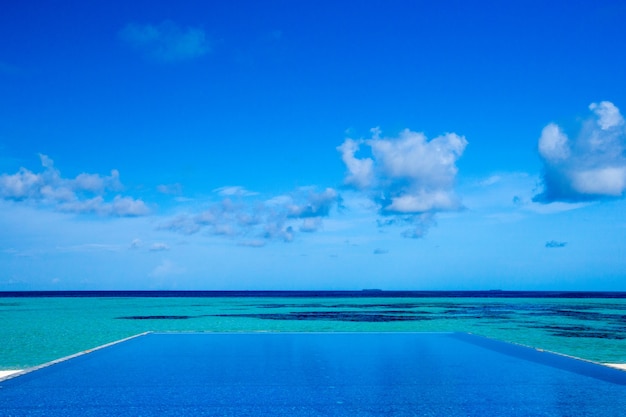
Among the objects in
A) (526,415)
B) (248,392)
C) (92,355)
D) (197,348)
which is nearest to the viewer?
(526,415)

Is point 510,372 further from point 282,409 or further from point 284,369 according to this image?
point 282,409

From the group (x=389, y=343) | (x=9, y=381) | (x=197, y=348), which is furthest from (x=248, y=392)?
(x=389, y=343)

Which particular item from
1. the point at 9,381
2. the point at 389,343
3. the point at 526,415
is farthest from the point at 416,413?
the point at 389,343

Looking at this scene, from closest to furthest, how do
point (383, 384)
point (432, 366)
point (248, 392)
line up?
point (248, 392) → point (383, 384) → point (432, 366)

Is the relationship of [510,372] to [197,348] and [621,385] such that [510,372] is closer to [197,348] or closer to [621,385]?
[621,385]

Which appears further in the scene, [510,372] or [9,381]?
[510,372]

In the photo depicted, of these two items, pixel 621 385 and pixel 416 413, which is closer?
pixel 416 413
